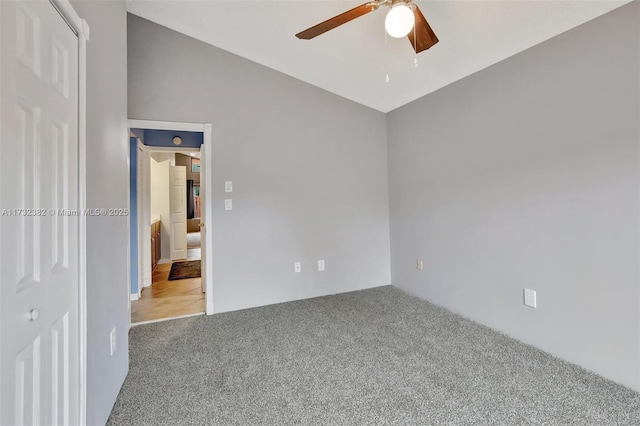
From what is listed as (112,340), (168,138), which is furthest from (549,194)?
(168,138)

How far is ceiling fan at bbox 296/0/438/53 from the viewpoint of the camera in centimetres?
153

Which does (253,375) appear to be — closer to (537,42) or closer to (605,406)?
(605,406)

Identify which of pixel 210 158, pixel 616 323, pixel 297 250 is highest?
pixel 210 158

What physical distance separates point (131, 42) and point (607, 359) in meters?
4.38

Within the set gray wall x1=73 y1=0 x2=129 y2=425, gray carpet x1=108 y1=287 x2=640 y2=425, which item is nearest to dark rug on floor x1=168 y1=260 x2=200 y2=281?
gray carpet x1=108 y1=287 x2=640 y2=425

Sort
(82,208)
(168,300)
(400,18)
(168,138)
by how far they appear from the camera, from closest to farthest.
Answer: (82,208)
(400,18)
(168,300)
(168,138)

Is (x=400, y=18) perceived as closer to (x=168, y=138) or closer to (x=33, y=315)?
(x=33, y=315)

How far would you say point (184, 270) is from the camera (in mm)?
4996

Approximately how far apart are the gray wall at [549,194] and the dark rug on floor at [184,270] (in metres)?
3.61

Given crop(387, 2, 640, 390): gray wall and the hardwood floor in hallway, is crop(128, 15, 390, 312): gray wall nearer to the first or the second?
the hardwood floor in hallway

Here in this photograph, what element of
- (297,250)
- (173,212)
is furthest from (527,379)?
(173,212)

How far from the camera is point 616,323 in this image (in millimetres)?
1794

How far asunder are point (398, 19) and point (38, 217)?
70.2 inches

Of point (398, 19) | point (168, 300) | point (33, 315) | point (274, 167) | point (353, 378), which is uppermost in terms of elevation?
point (398, 19)
